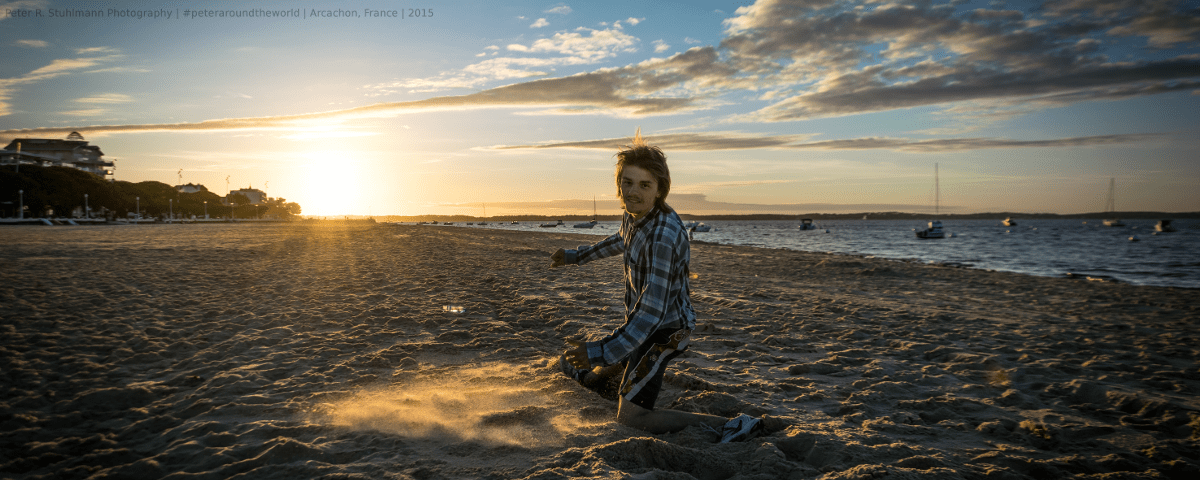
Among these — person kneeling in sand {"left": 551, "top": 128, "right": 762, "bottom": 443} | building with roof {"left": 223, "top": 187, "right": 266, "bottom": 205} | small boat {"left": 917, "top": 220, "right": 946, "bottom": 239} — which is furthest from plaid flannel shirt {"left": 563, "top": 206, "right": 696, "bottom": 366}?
building with roof {"left": 223, "top": 187, "right": 266, "bottom": 205}

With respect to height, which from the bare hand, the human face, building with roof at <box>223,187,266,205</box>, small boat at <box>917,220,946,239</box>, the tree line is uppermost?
building with roof at <box>223,187,266,205</box>

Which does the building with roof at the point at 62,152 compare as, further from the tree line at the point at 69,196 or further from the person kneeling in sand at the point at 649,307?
the person kneeling in sand at the point at 649,307

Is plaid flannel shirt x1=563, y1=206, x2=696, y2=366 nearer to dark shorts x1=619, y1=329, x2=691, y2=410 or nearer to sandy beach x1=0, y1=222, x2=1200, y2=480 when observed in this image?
dark shorts x1=619, y1=329, x2=691, y2=410

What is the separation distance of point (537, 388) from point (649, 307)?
204 centimetres

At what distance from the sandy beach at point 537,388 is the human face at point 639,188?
1.49 m

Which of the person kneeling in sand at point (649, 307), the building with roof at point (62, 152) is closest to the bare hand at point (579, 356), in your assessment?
the person kneeling in sand at point (649, 307)

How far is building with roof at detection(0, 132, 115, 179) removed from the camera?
101688 mm

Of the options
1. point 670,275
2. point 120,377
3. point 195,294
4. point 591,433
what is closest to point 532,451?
point 591,433

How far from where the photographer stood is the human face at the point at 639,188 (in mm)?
3070

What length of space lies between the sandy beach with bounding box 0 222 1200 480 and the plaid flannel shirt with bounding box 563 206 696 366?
75 cm

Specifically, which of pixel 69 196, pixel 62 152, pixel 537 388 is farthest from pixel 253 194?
pixel 537 388

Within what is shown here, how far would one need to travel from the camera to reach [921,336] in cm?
700

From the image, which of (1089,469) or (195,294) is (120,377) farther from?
(1089,469)

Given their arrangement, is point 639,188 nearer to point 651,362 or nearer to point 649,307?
point 649,307
